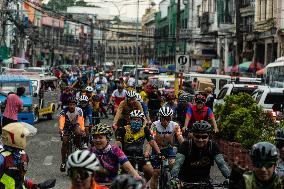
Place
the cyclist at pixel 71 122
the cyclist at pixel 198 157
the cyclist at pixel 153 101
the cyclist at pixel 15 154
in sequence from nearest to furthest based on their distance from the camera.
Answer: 1. the cyclist at pixel 15 154
2. the cyclist at pixel 198 157
3. the cyclist at pixel 71 122
4. the cyclist at pixel 153 101

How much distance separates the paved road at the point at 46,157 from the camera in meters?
15.3

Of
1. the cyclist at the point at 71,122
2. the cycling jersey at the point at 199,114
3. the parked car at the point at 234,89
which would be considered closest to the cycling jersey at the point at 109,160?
the cycling jersey at the point at 199,114

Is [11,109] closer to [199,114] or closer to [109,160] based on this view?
[199,114]

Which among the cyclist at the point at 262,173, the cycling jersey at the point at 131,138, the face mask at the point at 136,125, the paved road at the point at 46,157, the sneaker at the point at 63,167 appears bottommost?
the paved road at the point at 46,157

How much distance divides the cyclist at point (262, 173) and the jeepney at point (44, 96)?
23.1 metres

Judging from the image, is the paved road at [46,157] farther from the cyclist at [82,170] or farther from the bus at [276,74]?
the bus at [276,74]

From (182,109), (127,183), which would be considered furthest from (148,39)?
(127,183)

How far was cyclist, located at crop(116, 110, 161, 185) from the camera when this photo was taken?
11461 millimetres

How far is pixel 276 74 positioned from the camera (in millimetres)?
39406

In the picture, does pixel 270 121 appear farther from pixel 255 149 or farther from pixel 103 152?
pixel 255 149

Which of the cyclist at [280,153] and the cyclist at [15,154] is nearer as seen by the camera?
the cyclist at [15,154]

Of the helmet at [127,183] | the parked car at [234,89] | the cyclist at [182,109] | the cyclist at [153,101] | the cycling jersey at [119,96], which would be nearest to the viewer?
the helmet at [127,183]

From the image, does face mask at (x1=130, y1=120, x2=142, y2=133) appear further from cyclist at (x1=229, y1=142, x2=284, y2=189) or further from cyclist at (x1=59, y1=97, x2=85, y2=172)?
cyclist at (x1=229, y1=142, x2=284, y2=189)

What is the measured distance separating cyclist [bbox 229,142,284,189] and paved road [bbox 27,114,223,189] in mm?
8113
